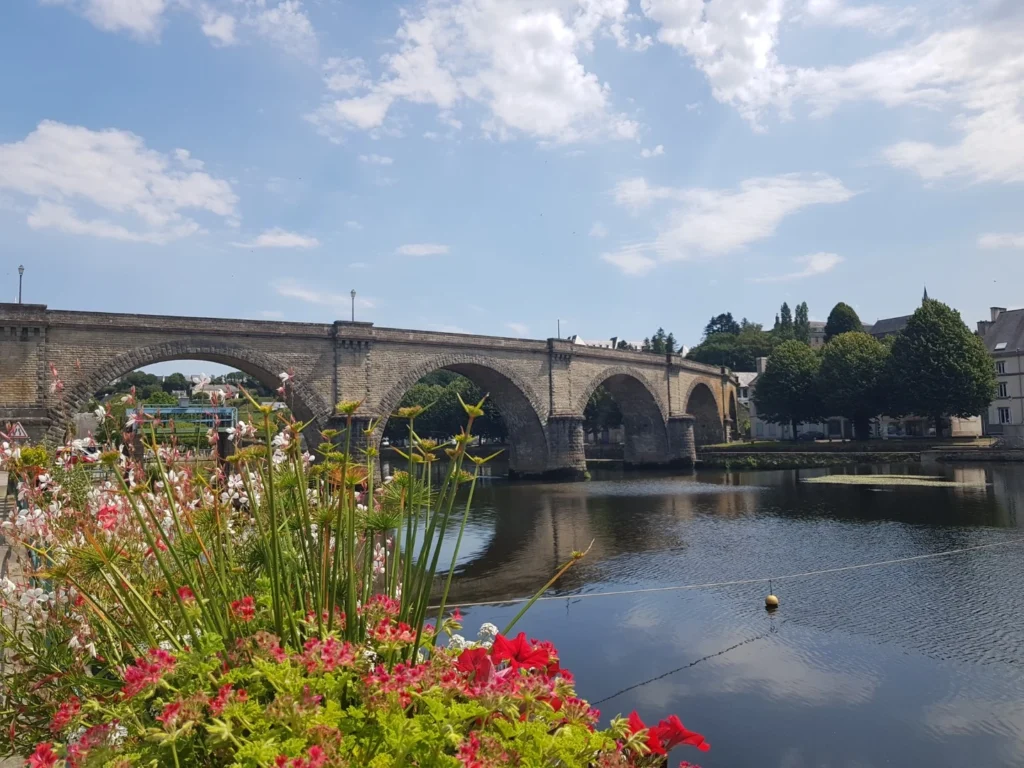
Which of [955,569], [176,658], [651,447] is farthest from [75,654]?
[651,447]

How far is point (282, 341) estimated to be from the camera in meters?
33.2

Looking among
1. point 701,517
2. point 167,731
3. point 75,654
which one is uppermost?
point 167,731

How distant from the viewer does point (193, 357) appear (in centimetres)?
3125

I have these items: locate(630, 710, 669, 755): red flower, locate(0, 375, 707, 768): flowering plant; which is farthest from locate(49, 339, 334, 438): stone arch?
locate(630, 710, 669, 755): red flower

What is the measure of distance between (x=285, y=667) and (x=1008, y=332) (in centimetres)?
7271

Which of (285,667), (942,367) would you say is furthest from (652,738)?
(942,367)

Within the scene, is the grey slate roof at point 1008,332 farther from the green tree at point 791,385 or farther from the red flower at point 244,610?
the red flower at point 244,610

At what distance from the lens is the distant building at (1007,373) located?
5853 cm

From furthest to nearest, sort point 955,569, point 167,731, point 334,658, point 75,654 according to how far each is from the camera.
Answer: point 955,569, point 75,654, point 334,658, point 167,731

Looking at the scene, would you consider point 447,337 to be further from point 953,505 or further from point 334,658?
point 334,658

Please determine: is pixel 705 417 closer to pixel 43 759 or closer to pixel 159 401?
pixel 159 401

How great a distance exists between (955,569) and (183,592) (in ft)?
52.4

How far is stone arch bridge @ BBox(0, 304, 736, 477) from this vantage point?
26.7 meters

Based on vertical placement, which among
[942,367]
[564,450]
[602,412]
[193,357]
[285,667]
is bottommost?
[564,450]
